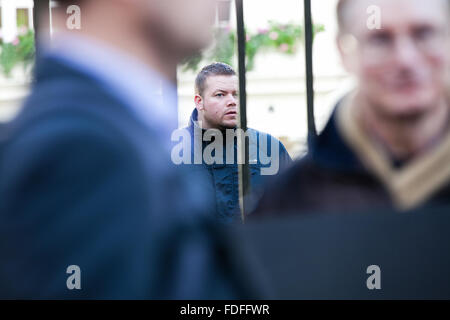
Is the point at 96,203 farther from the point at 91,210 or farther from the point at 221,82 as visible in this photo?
the point at 221,82

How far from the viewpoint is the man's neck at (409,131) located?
4.25 ft

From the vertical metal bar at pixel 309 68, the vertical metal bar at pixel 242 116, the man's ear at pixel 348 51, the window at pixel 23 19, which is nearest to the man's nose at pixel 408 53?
the man's ear at pixel 348 51

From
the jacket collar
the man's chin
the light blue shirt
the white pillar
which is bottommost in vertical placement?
the jacket collar

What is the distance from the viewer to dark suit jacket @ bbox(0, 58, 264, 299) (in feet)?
1.36

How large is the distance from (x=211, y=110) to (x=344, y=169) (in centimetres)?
65

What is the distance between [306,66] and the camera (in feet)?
5.55

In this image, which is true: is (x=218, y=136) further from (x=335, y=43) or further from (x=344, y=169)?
(x=344, y=169)

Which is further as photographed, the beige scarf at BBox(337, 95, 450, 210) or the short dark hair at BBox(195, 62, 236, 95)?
the short dark hair at BBox(195, 62, 236, 95)

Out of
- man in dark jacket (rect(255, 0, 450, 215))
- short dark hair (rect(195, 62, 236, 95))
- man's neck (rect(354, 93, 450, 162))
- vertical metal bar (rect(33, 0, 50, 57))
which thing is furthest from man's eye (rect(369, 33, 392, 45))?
→ vertical metal bar (rect(33, 0, 50, 57))

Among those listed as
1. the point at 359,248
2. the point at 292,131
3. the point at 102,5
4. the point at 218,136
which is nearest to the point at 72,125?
the point at 102,5

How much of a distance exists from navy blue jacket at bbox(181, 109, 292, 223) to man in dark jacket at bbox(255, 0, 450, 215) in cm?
29

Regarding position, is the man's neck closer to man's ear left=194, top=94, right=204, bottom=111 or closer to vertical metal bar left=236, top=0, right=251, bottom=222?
vertical metal bar left=236, top=0, right=251, bottom=222

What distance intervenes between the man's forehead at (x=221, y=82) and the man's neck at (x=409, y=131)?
0.65m

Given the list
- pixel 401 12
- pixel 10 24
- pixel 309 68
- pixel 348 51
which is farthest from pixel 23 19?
pixel 401 12
